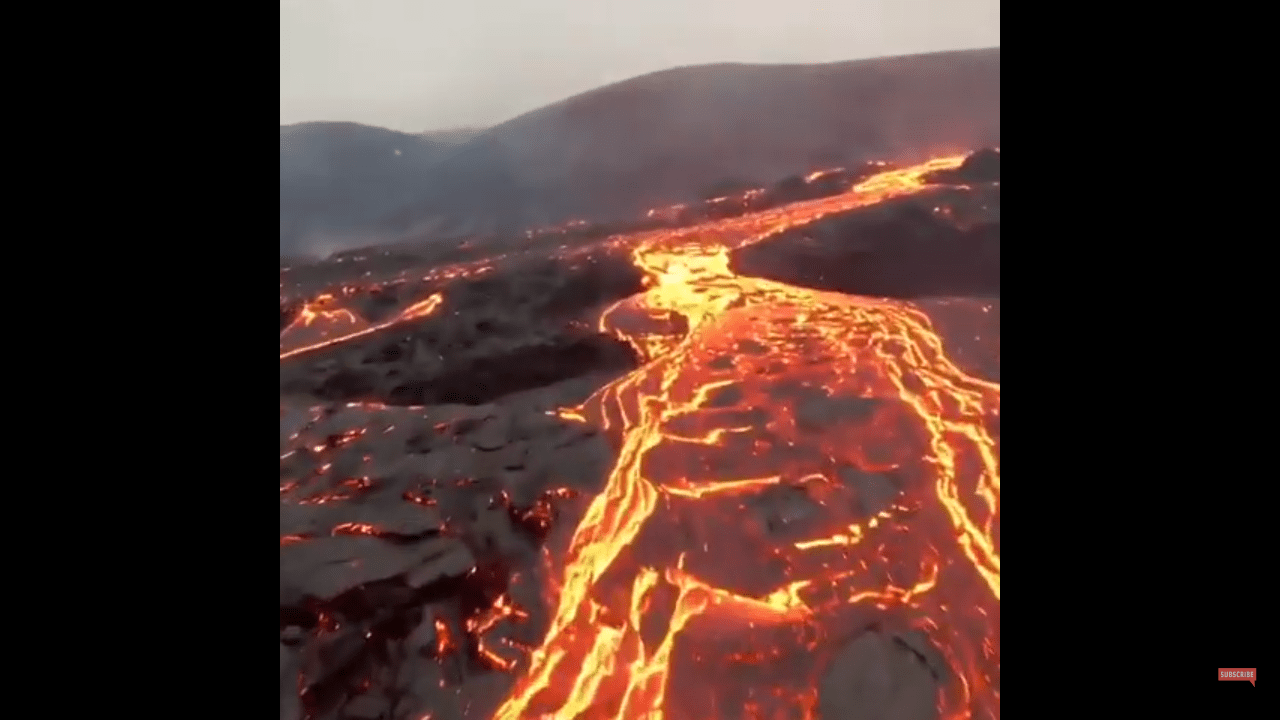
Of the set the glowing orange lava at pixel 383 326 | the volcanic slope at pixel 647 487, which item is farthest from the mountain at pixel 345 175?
the glowing orange lava at pixel 383 326

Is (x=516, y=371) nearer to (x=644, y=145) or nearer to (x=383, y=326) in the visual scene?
(x=383, y=326)

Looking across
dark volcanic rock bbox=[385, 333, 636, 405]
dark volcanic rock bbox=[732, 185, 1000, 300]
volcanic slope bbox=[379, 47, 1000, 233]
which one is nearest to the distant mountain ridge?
volcanic slope bbox=[379, 47, 1000, 233]

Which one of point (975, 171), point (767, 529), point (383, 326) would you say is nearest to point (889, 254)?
point (975, 171)

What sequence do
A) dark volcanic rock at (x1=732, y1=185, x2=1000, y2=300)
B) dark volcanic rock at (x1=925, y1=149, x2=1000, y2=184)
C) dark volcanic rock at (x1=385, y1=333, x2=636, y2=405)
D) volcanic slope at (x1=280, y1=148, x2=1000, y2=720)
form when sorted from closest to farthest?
volcanic slope at (x1=280, y1=148, x2=1000, y2=720) < dark volcanic rock at (x1=385, y1=333, x2=636, y2=405) < dark volcanic rock at (x1=732, y1=185, x2=1000, y2=300) < dark volcanic rock at (x1=925, y1=149, x2=1000, y2=184)

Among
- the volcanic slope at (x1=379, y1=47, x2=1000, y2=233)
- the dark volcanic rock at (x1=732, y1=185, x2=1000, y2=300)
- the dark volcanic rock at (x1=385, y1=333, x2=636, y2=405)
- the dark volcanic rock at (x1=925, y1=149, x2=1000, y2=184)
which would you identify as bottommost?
the dark volcanic rock at (x1=385, y1=333, x2=636, y2=405)

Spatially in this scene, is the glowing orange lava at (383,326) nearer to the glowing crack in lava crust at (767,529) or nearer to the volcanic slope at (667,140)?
the volcanic slope at (667,140)

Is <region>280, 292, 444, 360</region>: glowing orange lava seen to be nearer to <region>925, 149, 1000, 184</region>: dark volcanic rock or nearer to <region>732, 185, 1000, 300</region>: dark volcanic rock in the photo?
<region>732, 185, 1000, 300</region>: dark volcanic rock
